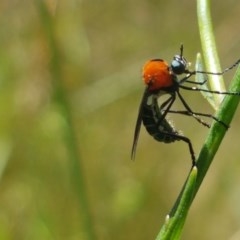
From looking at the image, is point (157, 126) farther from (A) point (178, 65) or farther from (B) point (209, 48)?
(B) point (209, 48)

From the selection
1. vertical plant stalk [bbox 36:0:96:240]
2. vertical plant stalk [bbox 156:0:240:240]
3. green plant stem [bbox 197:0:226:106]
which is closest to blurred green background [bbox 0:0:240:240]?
vertical plant stalk [bbox 36:0:96:240]

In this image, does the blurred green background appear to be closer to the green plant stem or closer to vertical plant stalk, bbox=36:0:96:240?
vertical plant stalk, bbox=36:0:96:240

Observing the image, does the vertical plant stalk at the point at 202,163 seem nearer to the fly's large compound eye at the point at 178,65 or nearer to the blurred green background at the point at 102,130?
the fly's large compound eye at the point at 178,65

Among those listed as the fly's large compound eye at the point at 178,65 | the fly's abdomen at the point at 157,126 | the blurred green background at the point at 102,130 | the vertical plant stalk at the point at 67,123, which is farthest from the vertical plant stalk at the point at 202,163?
the blurred green background at the point at 102,130

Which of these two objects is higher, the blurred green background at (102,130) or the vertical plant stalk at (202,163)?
the vertical plant stalk at (202,163)

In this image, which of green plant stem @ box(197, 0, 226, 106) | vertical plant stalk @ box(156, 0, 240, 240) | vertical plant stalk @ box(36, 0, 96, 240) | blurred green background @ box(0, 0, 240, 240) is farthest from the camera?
blurred green background @ box(0, 0, 240, 240)
